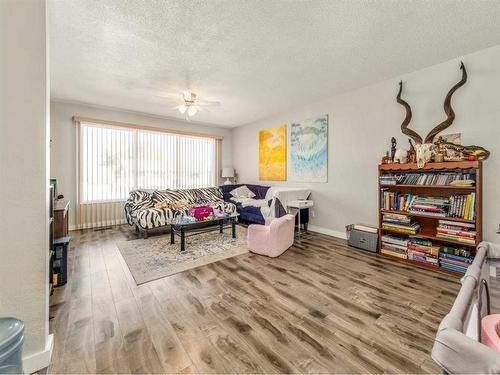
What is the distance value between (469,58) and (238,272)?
3.82m

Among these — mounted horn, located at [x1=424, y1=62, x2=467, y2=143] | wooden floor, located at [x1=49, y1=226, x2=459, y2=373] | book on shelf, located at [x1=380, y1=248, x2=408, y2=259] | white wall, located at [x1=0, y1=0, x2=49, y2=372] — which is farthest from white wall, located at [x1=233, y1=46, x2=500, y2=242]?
white wall, located at [x1=0, y1=0, x2=49, y2=372]

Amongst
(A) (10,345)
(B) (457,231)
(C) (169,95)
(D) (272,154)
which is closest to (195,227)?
(D) (272,154)

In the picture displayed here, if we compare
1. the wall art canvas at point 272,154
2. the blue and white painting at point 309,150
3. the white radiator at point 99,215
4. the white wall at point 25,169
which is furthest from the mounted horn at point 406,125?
the white radiator at point 99,215

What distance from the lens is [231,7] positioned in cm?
186

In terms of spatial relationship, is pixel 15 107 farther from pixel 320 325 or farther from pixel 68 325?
pixel 320 325

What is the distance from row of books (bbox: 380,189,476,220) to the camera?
2.42 m

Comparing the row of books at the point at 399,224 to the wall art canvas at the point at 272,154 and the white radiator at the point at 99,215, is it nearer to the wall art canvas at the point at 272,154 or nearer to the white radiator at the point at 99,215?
the wall art canvas at the point at 272,154

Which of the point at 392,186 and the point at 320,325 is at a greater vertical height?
the point at 392,186

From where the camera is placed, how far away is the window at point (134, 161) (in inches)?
182

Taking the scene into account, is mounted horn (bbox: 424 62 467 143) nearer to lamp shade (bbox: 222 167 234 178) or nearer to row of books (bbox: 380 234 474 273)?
row of books (bbox: 380 234 474 273)

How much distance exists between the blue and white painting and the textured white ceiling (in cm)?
81

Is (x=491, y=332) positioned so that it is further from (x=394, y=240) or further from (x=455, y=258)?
(x=394, y=240)

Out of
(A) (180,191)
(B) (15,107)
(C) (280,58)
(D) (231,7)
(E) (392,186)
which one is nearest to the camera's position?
(B) (15,107)

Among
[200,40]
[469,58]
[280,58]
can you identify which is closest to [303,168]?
[280,58]
